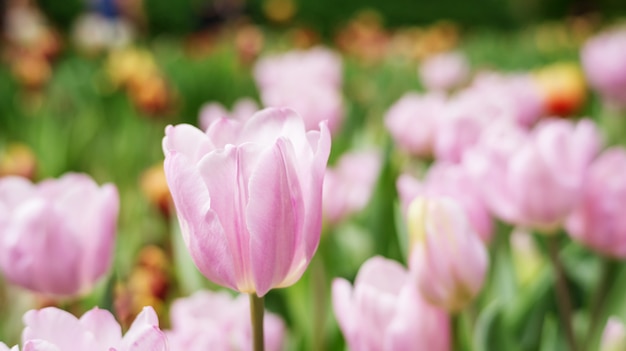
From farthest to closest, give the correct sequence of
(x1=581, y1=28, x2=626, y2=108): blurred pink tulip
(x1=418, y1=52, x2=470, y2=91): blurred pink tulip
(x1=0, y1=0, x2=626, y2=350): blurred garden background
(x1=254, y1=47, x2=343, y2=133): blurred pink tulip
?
(x1=418, y1=52, x2=470, y2=91): blurred pink tulip, (x1=581, y1=28, x2=626, y2=108): blurred pink tulip, (x1=254, y1=47, x2=343, y2=133): blurred pink tulip, (x1=0, y1=0, x2=626, y2=350): blurred garden background

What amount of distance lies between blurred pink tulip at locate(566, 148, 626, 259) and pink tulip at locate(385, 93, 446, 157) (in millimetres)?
418

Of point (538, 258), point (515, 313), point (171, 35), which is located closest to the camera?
point (515, 313)

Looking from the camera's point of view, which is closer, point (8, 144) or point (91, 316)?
point (91, 316)

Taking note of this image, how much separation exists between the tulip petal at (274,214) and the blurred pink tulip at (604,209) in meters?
0.37

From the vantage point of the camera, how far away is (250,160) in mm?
433

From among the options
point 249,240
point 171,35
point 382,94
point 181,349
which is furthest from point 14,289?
point 171,35

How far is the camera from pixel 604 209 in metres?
0.69

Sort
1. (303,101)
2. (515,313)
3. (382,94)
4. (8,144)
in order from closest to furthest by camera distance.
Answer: (515,313), (303,101), (8,144), (382,94)

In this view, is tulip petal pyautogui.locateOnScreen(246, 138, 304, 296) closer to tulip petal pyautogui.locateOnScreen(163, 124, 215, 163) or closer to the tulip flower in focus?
tulip petal pyautogui.locateOnScreen(163, 124, 215, 163)

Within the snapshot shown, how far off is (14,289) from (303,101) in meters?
0.54

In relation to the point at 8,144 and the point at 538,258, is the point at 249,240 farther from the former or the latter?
the point at 8,144

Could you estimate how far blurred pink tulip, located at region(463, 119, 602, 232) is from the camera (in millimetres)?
678

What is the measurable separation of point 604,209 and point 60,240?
1.54 ft

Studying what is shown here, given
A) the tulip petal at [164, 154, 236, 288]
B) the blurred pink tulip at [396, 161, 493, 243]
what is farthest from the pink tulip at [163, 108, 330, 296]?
the blurred pink tulip at [396, 161, 493, 243]
